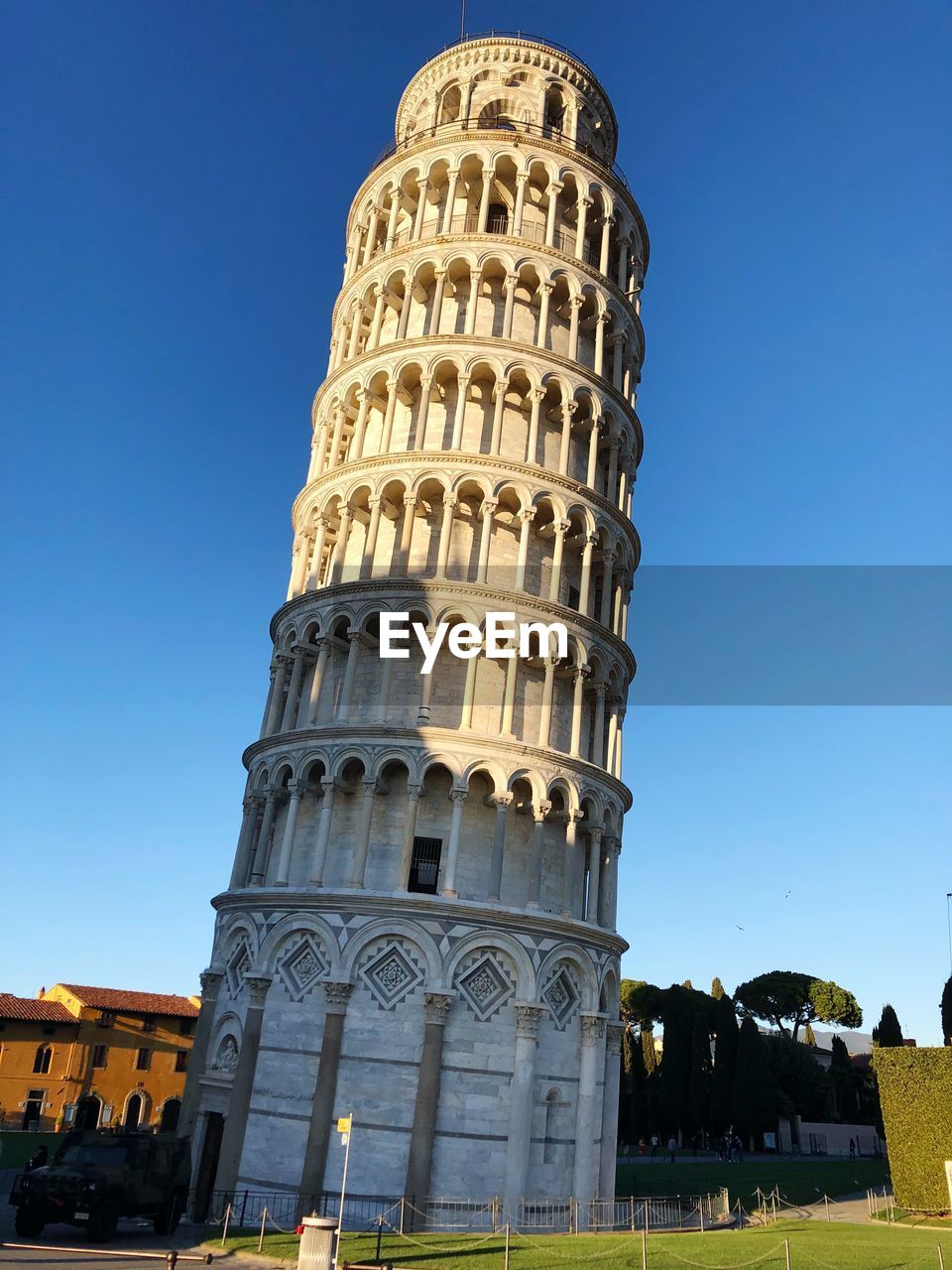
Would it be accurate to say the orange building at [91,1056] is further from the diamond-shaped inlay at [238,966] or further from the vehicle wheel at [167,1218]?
the vehicle wheel at [167,1218]

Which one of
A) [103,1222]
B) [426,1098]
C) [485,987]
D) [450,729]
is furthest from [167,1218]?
[450,729]

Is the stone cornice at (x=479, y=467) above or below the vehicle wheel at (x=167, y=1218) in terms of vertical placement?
above

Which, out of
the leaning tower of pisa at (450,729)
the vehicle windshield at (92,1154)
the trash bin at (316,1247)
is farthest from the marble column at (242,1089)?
the trash bin at (316,1247)

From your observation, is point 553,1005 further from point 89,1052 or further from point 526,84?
point 89,1052

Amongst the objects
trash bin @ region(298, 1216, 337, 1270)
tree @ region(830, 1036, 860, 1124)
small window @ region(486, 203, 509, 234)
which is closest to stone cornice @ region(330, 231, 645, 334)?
small window @ region(486, 203, 509, 234)

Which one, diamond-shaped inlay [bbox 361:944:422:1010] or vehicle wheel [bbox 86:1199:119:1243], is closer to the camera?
vehicle wheel [bbox 86:1199:119:1243]

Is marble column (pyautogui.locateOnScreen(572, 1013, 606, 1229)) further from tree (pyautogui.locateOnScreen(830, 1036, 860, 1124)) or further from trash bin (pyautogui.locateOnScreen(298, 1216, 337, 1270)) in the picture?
tree (pyautogui.locateOnScreen(830, 1036, 860, 1124))

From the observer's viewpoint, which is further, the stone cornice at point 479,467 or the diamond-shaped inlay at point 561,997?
the stone cornice at point 479,467
